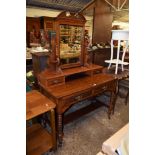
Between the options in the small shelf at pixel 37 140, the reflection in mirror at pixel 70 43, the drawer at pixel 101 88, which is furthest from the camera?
the drawer at pixel 101 88

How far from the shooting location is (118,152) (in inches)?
34.5

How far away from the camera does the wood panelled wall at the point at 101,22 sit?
4.25 meters

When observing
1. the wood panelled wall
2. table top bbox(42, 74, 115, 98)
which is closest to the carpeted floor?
table top bbox(42, 74, 115, 98)

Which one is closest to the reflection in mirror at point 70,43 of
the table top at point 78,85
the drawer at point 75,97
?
the table top at point 78,85

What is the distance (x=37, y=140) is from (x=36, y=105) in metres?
0.48

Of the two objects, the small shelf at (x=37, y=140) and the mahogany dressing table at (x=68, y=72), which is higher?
the mahogany dressing table at (x=68, y=72)

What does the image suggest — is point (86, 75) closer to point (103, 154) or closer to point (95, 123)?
point (95, 123)

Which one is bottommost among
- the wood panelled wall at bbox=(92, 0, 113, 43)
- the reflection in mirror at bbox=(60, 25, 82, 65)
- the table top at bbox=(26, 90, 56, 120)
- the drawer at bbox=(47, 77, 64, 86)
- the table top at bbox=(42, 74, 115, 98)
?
the table top at bbox=(26, 90, 56, 120)

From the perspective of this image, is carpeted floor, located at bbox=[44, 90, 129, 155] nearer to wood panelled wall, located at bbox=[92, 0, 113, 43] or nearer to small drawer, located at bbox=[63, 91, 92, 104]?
small drawer, located at bbox=[63, 91, 92, 104]

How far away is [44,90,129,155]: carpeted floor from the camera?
1.89 meters

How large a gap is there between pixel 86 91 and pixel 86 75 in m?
0.42

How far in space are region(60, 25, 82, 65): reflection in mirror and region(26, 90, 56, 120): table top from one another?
561mm

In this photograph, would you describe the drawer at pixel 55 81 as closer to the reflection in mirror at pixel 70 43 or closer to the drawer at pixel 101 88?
the reflection in mirror at pixel 70 43
